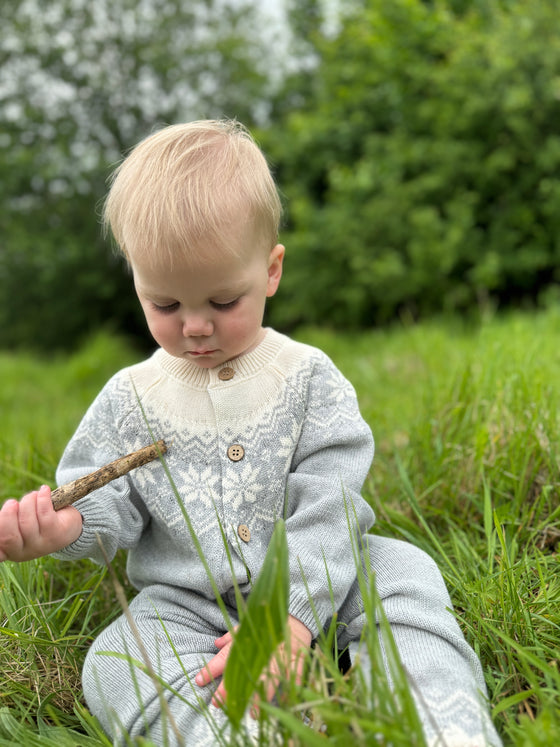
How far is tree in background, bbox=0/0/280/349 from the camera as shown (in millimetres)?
10812

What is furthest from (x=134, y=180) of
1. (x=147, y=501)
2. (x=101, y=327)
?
(x=101, y=327)

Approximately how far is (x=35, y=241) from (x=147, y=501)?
32.7 ft

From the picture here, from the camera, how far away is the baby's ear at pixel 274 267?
63.3 inches

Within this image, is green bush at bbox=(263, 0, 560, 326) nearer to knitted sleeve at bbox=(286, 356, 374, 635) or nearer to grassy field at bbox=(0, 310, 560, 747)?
grassy field at bbox=(0, 310, 560, 747)

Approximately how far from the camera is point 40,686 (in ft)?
4.84

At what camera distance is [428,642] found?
4.45 ft

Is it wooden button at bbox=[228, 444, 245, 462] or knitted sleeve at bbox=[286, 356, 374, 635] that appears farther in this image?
wooden button at bbox=[228, 444, 245, 462]

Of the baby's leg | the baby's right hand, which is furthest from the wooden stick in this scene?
the baby's leg

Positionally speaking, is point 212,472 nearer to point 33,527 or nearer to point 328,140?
point 33,527

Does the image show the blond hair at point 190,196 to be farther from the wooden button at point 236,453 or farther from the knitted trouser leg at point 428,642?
the knitted trouser leg at point 428,642

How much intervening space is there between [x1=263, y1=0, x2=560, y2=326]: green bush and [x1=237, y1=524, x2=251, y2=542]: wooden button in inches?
179

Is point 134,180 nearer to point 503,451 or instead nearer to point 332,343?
point 503,451

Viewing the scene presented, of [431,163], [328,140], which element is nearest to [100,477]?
[431,163]

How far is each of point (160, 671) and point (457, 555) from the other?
0.75 m
